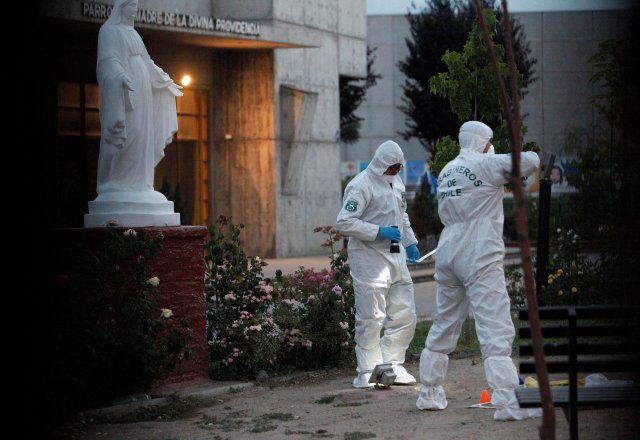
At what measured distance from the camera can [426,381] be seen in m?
8.34

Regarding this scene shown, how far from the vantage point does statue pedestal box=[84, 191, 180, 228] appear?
9.55 metres

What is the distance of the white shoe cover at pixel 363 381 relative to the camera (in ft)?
31.5

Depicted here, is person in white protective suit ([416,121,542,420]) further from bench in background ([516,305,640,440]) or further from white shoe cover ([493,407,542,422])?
bench in background ([516,305,640,440])

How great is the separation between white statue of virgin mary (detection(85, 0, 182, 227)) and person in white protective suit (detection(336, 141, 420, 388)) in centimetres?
146

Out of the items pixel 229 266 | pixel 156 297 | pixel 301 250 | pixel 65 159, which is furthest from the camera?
pixel 301 250

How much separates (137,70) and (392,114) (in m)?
45.5

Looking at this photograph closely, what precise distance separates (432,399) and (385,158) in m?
2.19

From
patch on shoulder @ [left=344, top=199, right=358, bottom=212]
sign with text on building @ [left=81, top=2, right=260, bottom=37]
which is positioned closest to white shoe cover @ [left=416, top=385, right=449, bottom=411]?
patch on shoulder @ [left=344, top=199, right=358, bottom=212]

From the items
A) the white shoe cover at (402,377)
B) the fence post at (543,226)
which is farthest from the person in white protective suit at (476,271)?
the fence post at (543,226)

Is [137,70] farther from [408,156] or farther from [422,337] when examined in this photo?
[408,156]

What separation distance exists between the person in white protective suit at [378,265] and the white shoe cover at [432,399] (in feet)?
3.99

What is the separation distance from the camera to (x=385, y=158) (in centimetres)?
977

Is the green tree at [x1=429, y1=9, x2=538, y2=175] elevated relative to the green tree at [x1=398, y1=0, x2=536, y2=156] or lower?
lower

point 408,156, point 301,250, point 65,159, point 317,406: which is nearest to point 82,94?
point 65,159
